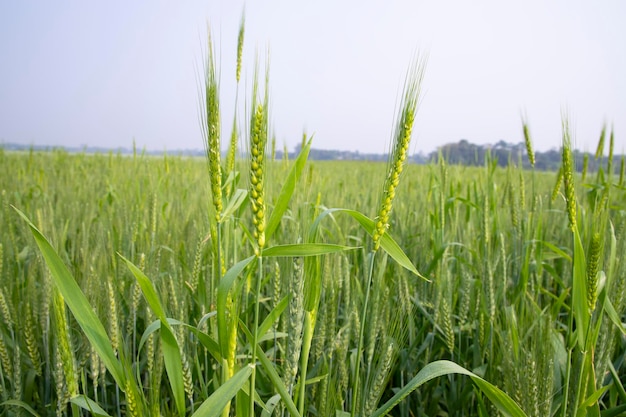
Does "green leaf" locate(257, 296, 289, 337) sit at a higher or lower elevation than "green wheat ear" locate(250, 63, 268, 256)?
lower

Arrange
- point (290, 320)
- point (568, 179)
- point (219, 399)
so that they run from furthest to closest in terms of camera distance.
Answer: point (568, 179)
point (290, 320)
point (219, 399)

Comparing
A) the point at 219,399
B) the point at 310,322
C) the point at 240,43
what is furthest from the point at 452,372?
the point at 240,43

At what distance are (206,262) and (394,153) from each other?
1.21 meters

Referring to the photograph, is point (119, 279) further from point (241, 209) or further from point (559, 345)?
point (559, 345)

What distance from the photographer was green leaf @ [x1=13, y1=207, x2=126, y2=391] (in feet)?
2.42

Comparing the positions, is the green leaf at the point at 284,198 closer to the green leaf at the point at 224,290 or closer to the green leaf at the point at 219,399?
the green leaf at the point at 224,290

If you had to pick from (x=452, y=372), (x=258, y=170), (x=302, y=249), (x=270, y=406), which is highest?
(x=258, y=170)

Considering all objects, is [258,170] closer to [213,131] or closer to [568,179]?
[213,131]

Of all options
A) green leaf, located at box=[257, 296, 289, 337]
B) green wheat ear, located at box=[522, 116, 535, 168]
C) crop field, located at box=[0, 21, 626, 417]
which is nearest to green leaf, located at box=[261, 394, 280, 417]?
crop field, located at box=[0, 21, 626, 417]

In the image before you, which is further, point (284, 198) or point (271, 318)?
point (271, 318)

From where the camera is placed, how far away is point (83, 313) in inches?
29.7

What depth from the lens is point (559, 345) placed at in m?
1.46

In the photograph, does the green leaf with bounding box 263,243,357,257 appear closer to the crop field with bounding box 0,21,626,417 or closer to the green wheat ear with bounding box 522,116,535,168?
the crop field with bounding box 0,21,626,417

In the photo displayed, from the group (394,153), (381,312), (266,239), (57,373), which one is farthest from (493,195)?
(57,373)
